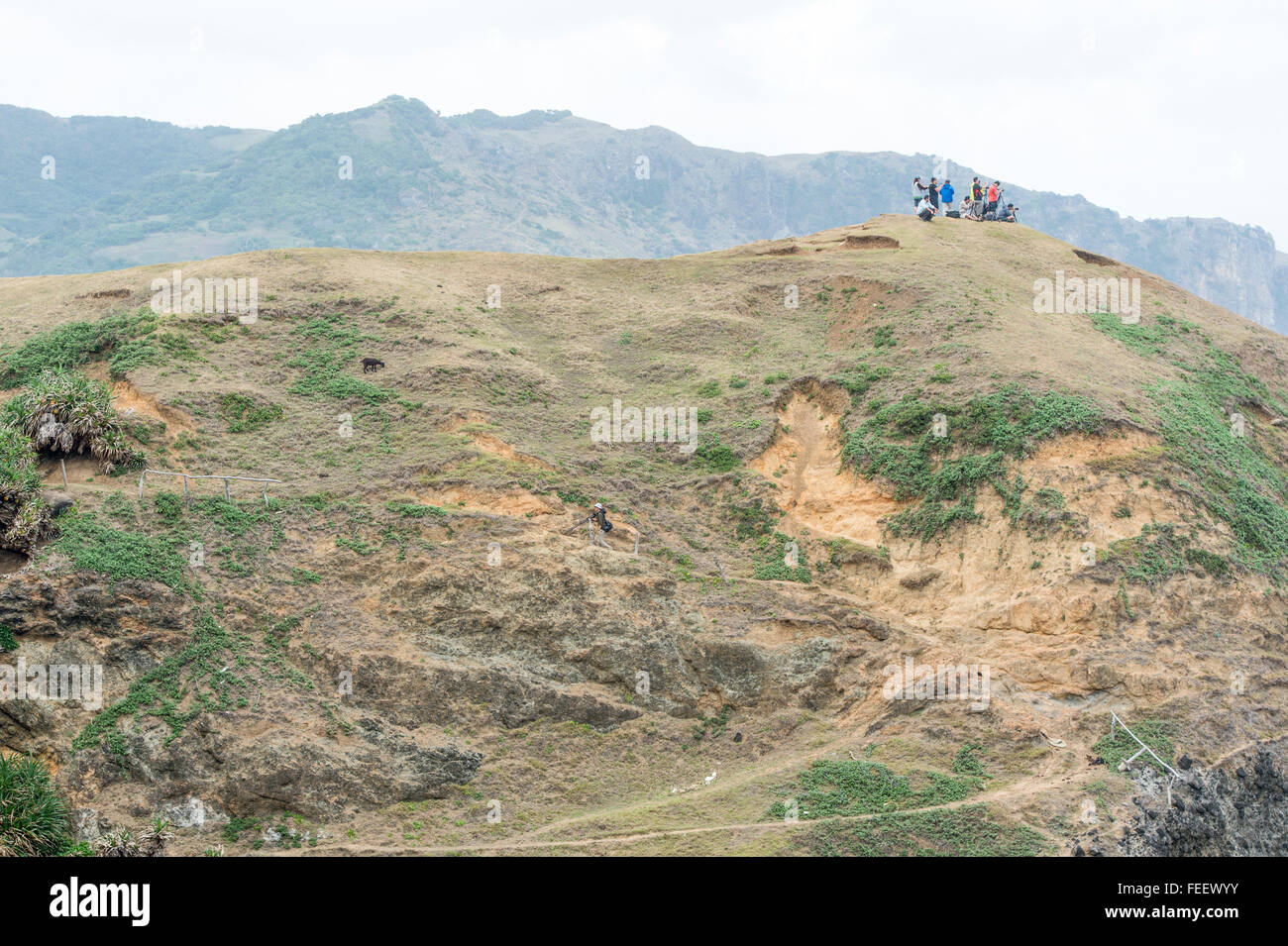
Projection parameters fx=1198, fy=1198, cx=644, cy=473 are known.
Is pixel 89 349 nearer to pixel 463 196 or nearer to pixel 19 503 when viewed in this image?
pixel 19 503

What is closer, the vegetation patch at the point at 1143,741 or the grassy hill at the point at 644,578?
the grassy hill at the point at 644,578

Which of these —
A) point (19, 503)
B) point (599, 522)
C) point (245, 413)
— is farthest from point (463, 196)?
point (19, 503)

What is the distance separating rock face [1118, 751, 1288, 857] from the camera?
1955cm

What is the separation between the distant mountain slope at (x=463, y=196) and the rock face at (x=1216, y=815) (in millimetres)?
110547

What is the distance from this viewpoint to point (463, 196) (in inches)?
5595

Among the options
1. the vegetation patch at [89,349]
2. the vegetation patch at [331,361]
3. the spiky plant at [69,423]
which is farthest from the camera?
the vegetation patch at [331,361]

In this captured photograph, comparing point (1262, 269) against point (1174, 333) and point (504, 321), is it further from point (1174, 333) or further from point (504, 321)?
point (504, 321)

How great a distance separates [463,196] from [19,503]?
125 m

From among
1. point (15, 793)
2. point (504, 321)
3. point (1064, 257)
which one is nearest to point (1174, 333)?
point (1064, 257)

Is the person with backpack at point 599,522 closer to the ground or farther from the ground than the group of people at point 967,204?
closer to the ground

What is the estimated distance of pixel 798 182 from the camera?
17375 centimetres

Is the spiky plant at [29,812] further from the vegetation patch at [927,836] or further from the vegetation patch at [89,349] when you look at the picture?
the vegetation patch at [927,836]

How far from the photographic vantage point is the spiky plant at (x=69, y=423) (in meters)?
24.3

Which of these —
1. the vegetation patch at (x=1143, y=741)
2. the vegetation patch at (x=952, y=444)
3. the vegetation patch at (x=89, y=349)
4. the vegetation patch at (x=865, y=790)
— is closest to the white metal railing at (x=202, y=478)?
the vegetation patch at (x=89, y=349)
